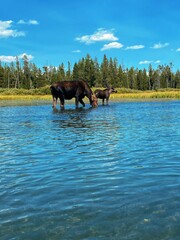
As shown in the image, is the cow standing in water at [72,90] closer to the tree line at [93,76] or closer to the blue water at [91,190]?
the blue water at [91,190]

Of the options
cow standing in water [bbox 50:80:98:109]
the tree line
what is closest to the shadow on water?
cow standing in water [bbox 50:80:98:109]

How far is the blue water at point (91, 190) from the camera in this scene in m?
4.56

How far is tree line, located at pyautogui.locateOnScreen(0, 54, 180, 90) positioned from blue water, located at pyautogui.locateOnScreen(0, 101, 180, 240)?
120m

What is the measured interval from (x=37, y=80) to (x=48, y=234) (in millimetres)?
132598

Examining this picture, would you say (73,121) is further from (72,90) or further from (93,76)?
(93,76)

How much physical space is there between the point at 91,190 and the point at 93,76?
414 ft

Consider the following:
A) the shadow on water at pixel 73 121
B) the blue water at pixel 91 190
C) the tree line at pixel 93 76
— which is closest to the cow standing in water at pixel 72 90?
the shadow on water at pixel 73 121

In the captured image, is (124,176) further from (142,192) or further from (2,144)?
(2,144)

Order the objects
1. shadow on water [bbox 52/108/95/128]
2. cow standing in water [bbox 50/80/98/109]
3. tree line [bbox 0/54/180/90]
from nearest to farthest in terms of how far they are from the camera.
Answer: shadow on water [bbox 52/108/95/128] → cow standing in water [bbox 50/80/98/109] → tree line [bbox 0/54/180/90]

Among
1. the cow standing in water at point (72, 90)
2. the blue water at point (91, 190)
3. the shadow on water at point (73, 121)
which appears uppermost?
the cow standing in water at point (72, 90)

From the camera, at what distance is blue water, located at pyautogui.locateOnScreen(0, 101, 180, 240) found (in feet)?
15.0

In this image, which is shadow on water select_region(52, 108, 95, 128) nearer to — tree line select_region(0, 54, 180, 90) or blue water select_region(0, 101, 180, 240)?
blue water select_region(0, 101, 180, 240)

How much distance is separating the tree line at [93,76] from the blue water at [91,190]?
395 ft

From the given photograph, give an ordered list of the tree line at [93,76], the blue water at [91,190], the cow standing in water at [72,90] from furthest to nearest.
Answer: the tree line at [93,76] < the cow standing in water at [72,90] < the blue water at [91,190]
